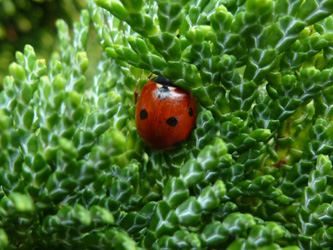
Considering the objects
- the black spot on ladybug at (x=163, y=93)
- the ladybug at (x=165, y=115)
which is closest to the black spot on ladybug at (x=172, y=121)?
the ladybug at (x=165, y=115)

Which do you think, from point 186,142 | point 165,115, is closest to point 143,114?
point 165,115

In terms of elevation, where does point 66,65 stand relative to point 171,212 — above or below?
above

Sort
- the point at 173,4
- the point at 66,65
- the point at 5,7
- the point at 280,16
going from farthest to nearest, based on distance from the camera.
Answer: the point at 5,7
the point at 66,65
the point at 280,16
the point at 173,4

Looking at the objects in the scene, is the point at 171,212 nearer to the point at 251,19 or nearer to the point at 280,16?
the point at 251,19

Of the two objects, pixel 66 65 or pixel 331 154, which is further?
pixel 66 65

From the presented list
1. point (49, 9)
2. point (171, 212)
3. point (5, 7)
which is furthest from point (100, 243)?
point (49, 9)

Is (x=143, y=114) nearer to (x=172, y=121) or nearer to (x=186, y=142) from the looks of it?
(x=172, y=121)

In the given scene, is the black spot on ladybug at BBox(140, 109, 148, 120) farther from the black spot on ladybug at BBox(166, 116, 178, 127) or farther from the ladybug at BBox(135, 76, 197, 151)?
the black spot on ladybug at BBox(166, 116, 178, 127)

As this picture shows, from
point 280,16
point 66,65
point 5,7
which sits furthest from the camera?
point 5,7
